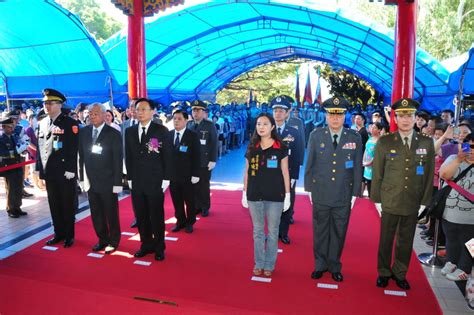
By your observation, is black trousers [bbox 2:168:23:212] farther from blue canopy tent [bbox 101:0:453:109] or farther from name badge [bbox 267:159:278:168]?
blue canopy tent [bbox 101:0:453:109]

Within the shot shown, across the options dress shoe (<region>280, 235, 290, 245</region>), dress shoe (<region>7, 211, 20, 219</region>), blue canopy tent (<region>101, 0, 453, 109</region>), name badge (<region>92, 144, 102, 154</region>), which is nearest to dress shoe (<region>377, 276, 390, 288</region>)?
dress shoe (<region>280, 235, 290, 245</region>)

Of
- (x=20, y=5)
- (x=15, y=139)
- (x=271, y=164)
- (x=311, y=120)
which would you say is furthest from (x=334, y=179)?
(x=311, y=120)

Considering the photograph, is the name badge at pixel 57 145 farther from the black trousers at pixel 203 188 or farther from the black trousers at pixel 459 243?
the black trousers at pixel 459 243

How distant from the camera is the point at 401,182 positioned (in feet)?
11.6

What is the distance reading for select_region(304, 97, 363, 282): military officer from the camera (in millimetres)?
3719

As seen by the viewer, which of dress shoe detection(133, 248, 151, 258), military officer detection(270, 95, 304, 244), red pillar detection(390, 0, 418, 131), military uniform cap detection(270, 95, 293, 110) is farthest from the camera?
red pillar detection(390, 0, 418, 131)

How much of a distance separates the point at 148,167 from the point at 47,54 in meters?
9.29

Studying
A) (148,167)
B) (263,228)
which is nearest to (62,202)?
(148,167)

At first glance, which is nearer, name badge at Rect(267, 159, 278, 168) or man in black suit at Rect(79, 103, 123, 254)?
name badge at Rect(267, 159, 278, 168)

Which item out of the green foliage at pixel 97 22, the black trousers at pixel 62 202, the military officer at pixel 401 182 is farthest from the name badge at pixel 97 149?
the green foliage at pixel 97 22

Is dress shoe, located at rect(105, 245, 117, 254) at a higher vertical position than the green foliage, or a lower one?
lower

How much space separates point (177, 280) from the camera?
3852 mm

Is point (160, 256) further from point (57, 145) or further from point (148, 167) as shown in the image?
point (57, 145)

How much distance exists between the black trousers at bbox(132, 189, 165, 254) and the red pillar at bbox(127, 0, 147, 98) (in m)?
4.38
